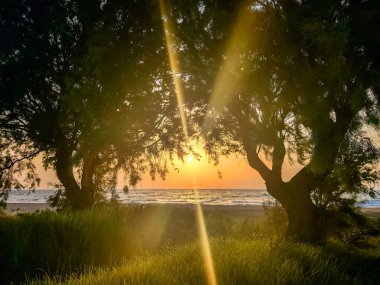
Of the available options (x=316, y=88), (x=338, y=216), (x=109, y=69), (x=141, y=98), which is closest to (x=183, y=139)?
(x=141, y=98)

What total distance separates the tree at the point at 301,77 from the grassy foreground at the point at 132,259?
2.23 m

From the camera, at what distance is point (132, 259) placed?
26.0ft

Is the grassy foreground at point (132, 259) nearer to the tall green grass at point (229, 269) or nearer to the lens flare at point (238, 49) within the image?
the tall green grass at point (229, 269)

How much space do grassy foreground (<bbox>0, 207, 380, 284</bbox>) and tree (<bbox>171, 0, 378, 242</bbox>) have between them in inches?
87.7

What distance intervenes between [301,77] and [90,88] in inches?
218

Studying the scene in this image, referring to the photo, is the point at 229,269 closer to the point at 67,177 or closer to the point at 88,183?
the point at 88,183

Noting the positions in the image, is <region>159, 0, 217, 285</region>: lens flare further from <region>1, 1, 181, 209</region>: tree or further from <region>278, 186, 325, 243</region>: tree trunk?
<region>278, 186, 325, 243</region>: tree trunk

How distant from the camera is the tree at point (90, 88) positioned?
36.8 feet

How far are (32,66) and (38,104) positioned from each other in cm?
304

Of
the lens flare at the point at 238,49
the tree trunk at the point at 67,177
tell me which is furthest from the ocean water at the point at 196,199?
the lens flare at the point at 238,49

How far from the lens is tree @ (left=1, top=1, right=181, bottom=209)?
11211mm

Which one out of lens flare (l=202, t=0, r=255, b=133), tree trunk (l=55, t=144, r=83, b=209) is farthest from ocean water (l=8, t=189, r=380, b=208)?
lens flare (l=202, t=0, r=255, b=133)

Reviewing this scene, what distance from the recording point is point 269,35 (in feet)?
31.9

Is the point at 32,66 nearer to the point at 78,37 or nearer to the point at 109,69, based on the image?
the point at 78,37
